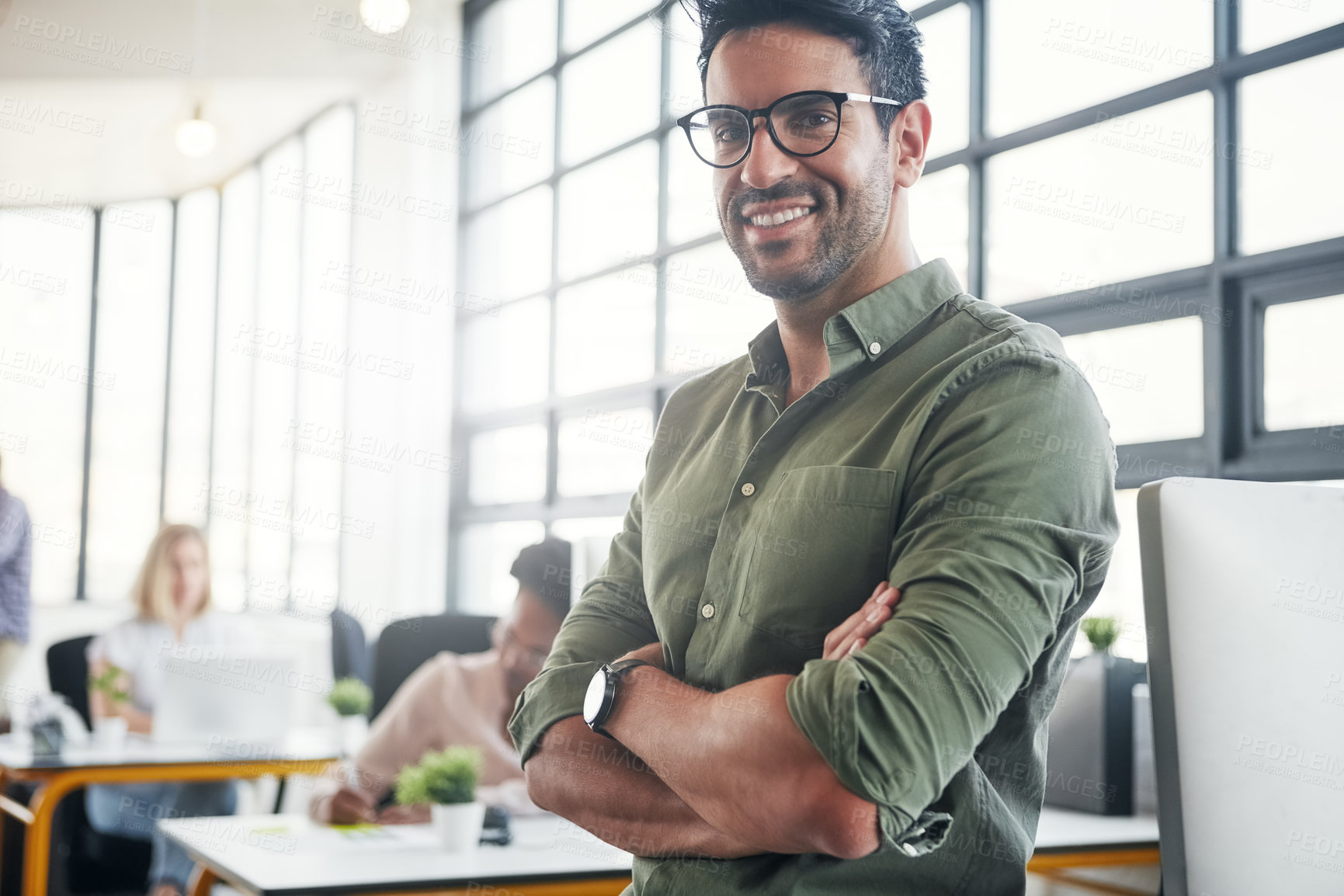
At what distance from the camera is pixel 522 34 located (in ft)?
21.8

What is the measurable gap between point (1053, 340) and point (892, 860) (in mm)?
532

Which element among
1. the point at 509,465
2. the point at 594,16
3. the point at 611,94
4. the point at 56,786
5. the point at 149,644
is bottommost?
the point at 56,786

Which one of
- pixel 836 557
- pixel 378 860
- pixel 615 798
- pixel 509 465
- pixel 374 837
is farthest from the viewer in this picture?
pixel 509 465

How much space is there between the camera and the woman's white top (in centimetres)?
455

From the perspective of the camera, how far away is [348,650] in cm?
531

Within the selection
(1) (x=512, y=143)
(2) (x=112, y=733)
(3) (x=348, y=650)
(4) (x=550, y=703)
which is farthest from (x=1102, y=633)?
(1) (x=512, y=143)

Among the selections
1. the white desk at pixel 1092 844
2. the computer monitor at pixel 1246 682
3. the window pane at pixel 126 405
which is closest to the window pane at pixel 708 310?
the white desk at pixel 1092 844

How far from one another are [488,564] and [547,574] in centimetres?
342

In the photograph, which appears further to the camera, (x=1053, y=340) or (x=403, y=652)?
(x=403, y=652)

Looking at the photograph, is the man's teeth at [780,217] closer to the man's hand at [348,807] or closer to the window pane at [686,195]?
the man's hand at [348,807]

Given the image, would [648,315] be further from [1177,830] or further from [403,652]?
[1177,830]

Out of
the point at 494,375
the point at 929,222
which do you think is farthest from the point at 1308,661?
the point at 494,375

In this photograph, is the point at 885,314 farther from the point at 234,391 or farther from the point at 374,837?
the point at 234,391

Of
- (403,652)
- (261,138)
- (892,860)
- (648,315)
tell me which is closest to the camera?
(892,860)
